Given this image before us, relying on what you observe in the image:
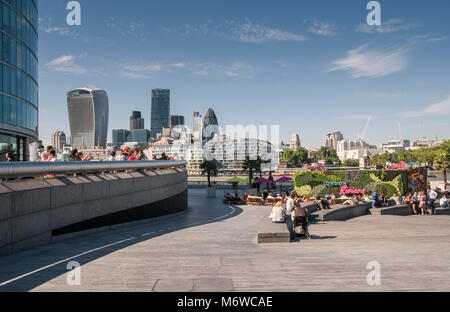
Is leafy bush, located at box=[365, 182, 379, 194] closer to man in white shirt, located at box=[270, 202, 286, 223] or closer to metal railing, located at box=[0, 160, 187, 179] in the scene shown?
man in white shirt, located at box=[270, 202, 286, 223]

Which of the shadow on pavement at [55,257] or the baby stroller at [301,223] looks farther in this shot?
the baby stroller at [301,223]

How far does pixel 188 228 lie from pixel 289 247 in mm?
4581

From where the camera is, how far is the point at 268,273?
624 centimetres

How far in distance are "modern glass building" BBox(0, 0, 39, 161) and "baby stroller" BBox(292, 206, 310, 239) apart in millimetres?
25160

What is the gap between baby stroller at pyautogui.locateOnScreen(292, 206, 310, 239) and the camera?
10539 millimetres

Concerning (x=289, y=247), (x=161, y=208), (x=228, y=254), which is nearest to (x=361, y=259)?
(x=289, y=247)

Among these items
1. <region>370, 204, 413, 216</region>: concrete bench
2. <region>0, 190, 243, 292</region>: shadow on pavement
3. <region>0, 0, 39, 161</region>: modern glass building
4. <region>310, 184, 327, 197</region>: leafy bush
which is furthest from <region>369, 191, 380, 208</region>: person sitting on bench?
<region>0, 0, 39, 161</region>: modern glass building

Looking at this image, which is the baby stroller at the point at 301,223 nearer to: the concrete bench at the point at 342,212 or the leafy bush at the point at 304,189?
the concrete bench at the point at 342,212

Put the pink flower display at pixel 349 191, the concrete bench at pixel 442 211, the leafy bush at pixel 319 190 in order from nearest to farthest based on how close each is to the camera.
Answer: the concrete bench at pixel 442 211 → the pink flower display at pixel 349 191 → the leafy bush at pixel 319 190

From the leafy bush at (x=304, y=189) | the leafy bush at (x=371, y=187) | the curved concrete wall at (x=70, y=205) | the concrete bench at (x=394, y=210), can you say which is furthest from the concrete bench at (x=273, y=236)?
the leafy bush at (x=371, y=187)

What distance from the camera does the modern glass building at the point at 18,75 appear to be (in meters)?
28.2

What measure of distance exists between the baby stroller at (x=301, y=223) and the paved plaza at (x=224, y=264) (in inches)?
15.1

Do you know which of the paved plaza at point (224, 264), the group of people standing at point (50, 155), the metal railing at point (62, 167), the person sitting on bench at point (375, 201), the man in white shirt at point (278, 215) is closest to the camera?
the paved plaza at point (224, 264)
